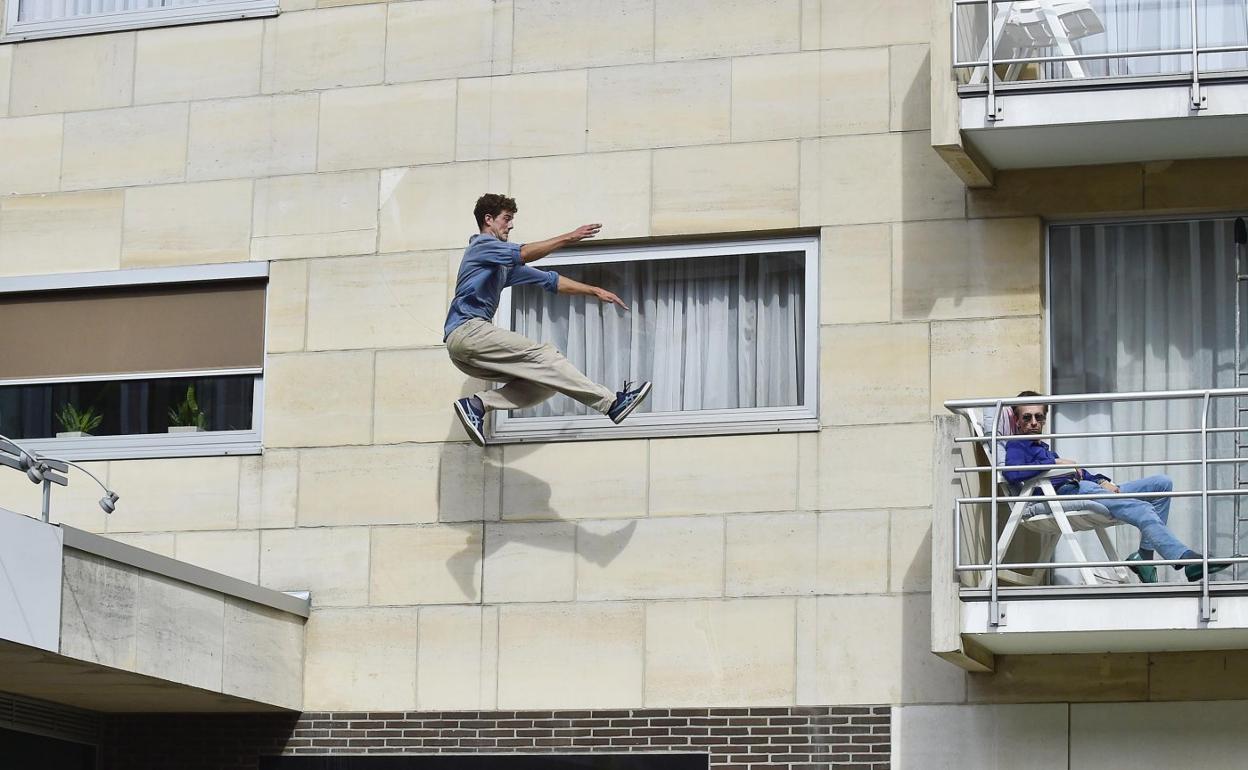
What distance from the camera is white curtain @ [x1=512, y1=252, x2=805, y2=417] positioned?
1273 centimetres

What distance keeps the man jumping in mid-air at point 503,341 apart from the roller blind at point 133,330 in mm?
1814

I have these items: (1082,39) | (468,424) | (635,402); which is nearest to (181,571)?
(468,424)

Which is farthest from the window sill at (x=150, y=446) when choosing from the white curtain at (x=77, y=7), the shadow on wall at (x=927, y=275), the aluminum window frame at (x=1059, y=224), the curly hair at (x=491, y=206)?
the aluminum window frame at (x=1059, y=224)

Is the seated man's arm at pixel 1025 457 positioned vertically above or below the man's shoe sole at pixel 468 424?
below

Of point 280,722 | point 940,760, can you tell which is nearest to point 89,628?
point 280,722

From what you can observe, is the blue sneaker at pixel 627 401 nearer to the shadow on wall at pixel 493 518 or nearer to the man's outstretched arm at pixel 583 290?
the man's outstretched arm at pixel 583 290

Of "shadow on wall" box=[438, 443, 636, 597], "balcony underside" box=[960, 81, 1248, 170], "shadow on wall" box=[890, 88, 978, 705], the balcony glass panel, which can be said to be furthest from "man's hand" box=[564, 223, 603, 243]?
the balcony glass panel

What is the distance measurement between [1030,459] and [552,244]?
111 inches

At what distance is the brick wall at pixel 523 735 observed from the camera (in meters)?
11.9

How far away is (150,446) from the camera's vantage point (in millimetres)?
13312

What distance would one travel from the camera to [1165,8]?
12312 mm

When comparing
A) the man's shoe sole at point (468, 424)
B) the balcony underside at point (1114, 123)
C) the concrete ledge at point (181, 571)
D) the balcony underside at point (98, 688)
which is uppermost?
the balcony underside at point (1114, 123)

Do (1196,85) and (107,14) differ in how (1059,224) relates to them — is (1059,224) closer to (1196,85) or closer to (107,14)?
(1196,85)

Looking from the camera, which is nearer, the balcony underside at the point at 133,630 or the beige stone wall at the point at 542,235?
the balcony underside at the point at 133,630
